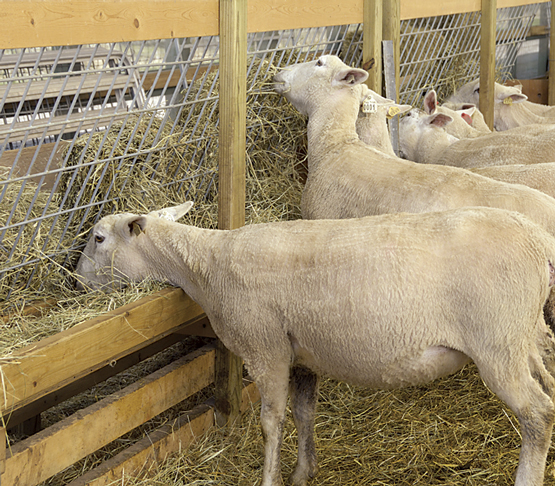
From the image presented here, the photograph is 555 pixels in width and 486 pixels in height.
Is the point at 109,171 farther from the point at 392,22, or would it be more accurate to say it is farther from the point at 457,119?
the point at 457,119

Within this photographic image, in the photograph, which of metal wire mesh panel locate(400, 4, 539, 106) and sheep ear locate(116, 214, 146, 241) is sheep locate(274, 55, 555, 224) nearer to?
sheep ear locate(116, 214, 146, 241)

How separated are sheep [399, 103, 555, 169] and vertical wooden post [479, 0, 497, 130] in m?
1.18

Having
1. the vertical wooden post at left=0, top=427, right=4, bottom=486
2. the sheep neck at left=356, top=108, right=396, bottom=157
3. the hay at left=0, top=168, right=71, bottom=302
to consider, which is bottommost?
the vertical wooden post at left=0, top=427, right=4, bottom=486

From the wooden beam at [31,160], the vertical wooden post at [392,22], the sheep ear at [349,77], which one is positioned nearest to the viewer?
the wooden beam at [31,160]

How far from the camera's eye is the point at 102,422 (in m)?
3.13

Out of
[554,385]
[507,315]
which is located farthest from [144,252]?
[554,385]

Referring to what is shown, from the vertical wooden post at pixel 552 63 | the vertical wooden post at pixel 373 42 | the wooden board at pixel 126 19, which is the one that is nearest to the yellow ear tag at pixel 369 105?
the vertical wooden post at pixel 373 42

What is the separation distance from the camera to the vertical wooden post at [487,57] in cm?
649

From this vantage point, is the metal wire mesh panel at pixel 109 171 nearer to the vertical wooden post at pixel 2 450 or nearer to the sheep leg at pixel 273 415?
the vertical wooden post at pixel 2 450

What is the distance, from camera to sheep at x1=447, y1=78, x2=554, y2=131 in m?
6.96

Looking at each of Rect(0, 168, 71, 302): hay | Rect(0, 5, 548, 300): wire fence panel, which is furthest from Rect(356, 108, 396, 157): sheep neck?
Rect(0, 168, 71, 302): hay

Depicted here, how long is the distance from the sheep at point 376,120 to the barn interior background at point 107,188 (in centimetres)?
46

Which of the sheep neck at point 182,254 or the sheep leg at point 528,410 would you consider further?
the sheep neck at point 182,254

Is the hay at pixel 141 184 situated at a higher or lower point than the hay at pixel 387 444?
higher
